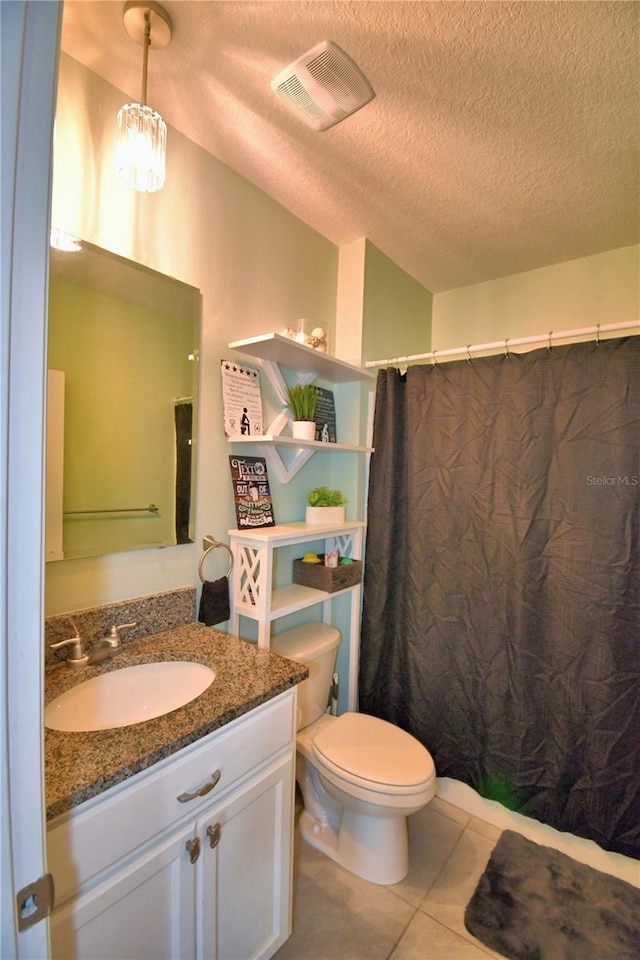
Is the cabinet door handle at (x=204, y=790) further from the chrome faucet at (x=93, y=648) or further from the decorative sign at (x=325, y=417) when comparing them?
the decorative sign at (x=325, y=417)

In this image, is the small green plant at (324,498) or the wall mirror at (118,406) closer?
the wall mirror at (118,406)

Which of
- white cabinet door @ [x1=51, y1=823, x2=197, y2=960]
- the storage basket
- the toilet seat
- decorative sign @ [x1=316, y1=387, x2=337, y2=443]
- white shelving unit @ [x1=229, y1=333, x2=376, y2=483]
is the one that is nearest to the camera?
white cabinet door @ [x1=51, y1=823, x2=197, y2=960]

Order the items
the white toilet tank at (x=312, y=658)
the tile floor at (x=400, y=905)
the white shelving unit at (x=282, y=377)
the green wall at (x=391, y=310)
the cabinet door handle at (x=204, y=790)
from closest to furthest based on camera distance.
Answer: the cabinet door handle at (x=204, y=790) < the tile floor at (x=400, y=905) < the white shelving unit at (x=282, y=377) < the white toilet tank at (x=312, y=658) < the green wall at (x=391, y=310)

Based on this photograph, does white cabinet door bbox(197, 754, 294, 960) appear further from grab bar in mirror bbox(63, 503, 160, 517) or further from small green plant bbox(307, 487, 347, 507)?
small green plant bbox(307, 487, 347, 507)

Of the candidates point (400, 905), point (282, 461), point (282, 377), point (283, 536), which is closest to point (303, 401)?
point (282, 377)

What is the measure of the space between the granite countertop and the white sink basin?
0.07 ft

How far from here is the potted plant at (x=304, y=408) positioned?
1621 millimetres

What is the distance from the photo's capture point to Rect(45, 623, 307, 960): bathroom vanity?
0.70 m

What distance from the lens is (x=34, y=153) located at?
40 cm

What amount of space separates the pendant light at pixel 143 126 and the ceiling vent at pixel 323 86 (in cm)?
31

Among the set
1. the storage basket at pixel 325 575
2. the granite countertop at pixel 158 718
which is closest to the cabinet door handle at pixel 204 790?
the granite countertop at pixel 158 718

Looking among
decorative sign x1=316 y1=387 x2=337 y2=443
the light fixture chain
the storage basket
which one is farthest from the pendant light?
the storage basket

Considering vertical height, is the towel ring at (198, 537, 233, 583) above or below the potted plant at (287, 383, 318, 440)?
below

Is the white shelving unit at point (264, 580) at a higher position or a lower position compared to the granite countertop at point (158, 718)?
higher
